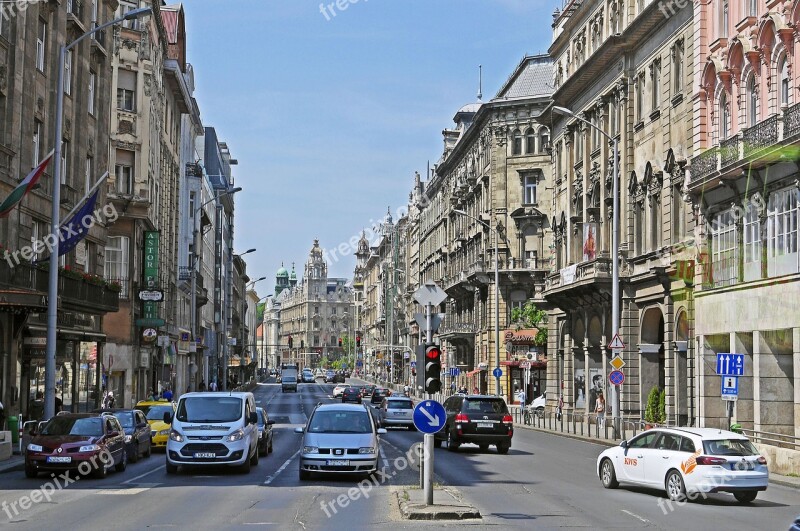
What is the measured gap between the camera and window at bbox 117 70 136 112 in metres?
56.5

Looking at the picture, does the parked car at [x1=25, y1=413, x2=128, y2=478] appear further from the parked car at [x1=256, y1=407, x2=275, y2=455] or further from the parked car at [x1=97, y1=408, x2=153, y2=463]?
the parked car at [x1=256, y1=407, x2=275, y2=455]

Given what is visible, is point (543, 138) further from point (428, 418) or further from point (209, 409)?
point (428, 418)

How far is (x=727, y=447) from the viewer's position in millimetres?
20797

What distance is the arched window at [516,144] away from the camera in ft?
269

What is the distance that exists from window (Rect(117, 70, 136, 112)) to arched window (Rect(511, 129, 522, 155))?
32.9m

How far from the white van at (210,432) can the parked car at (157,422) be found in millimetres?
8937

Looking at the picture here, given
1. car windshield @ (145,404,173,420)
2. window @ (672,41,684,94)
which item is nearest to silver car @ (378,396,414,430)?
car windshield @ (145,404,173,420)

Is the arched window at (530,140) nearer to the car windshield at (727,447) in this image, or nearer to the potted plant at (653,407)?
the potted plant at (653,407)

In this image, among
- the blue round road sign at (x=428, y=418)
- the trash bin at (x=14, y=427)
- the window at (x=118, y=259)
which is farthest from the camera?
the window at (x=118, y=259)

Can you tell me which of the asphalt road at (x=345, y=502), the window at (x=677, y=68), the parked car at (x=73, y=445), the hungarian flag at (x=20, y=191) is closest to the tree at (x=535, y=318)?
the window at (x=677, y=68)

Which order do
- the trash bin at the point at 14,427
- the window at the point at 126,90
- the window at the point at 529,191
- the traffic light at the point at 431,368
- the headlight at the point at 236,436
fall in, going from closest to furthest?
the traffic light at the point at 431,368 → the headlight at the point at 236,436 → the trash bin at the point at 14,427 → the window at the point at 126,90 → the window at the point at 529,191

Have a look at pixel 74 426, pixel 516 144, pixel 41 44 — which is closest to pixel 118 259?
pixel 41 44

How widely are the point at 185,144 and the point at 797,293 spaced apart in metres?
60.2

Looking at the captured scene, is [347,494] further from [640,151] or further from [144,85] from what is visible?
[144,85]
